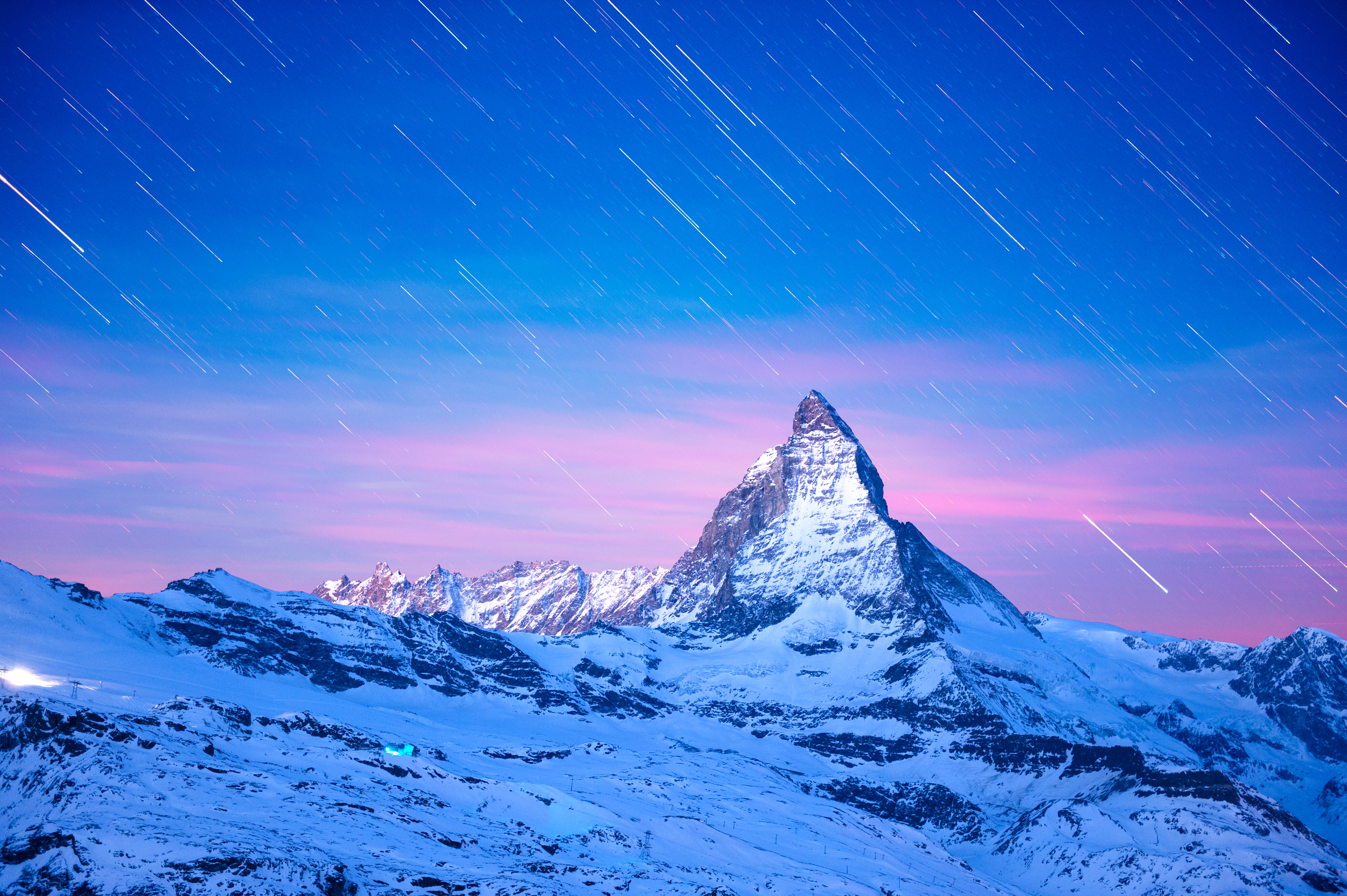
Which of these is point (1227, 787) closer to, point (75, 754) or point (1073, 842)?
point (1073, 842)

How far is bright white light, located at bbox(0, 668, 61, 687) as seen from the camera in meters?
152

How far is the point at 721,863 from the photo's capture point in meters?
A: 114

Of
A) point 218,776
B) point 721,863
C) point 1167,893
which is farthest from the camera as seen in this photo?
point 1167,893

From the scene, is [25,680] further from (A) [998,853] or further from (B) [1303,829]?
(B) [1303,829]

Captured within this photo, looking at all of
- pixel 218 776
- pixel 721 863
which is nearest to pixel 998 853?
pixel 721 863

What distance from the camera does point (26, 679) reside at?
159 meters

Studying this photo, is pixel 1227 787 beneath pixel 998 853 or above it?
above

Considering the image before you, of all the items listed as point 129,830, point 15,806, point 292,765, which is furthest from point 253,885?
point 292,765

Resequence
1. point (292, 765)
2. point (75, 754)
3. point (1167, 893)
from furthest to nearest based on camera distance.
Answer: point (1167, 893)
point (292, 765)
point (75, 754)

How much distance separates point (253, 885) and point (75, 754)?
77.6 feet

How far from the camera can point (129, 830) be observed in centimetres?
6359

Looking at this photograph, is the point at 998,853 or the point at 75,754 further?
the point at 998,853

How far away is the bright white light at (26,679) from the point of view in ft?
499

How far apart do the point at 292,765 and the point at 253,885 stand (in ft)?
143
